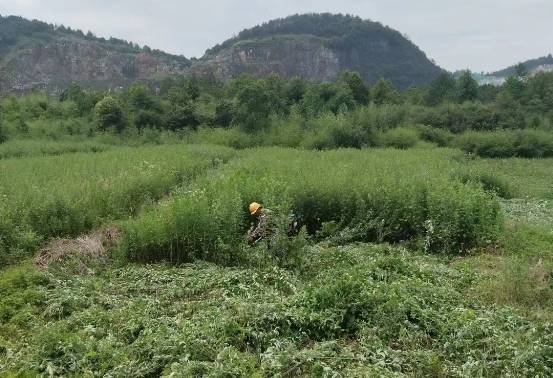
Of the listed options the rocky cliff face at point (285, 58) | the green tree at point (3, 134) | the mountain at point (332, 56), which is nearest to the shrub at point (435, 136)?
the green tree at point (3, 134)

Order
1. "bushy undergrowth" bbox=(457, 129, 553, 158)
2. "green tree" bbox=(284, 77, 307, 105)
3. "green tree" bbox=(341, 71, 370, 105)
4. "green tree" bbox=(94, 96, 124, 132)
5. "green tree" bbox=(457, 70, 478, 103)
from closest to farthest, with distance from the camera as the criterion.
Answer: "bushy undergrowth" bbox=(457, 129, 553, 158) < "green tree" bbox=(94, 96, 124, 132) < "green tree" bbox=(284, 77, 307, 105) < "green tree" bbox=(341, 71, 370, 105) < "green tree" bbox=(457, 70, 478, 103)

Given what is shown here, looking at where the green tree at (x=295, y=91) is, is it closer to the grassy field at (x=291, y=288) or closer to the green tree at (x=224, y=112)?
the green tree at (x=224, y=112)

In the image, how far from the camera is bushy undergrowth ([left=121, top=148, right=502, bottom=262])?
8023 millimetres

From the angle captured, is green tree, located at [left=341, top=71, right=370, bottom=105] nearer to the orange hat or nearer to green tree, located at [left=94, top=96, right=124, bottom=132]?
green tree, located at [left=94, top=96, right=124, bottom=132]

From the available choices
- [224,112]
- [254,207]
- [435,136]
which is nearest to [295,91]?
[224,112]

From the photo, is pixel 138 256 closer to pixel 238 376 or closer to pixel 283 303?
pixel 283 303

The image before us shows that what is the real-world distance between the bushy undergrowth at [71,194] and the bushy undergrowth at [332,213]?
1.69 meters

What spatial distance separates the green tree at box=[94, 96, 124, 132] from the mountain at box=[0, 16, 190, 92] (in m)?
A: 43.7

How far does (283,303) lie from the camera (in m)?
5.59

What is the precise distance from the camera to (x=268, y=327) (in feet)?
17.0

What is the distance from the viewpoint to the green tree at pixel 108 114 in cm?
3141

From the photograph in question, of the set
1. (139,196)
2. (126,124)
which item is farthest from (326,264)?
(126,124)

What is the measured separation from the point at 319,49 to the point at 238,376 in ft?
316

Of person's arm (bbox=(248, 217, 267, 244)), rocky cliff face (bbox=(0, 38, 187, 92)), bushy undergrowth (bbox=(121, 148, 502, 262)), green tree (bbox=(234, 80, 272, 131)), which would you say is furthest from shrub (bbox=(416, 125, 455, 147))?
rocky cliff face (bbox=(0, 38, 187, 92))
